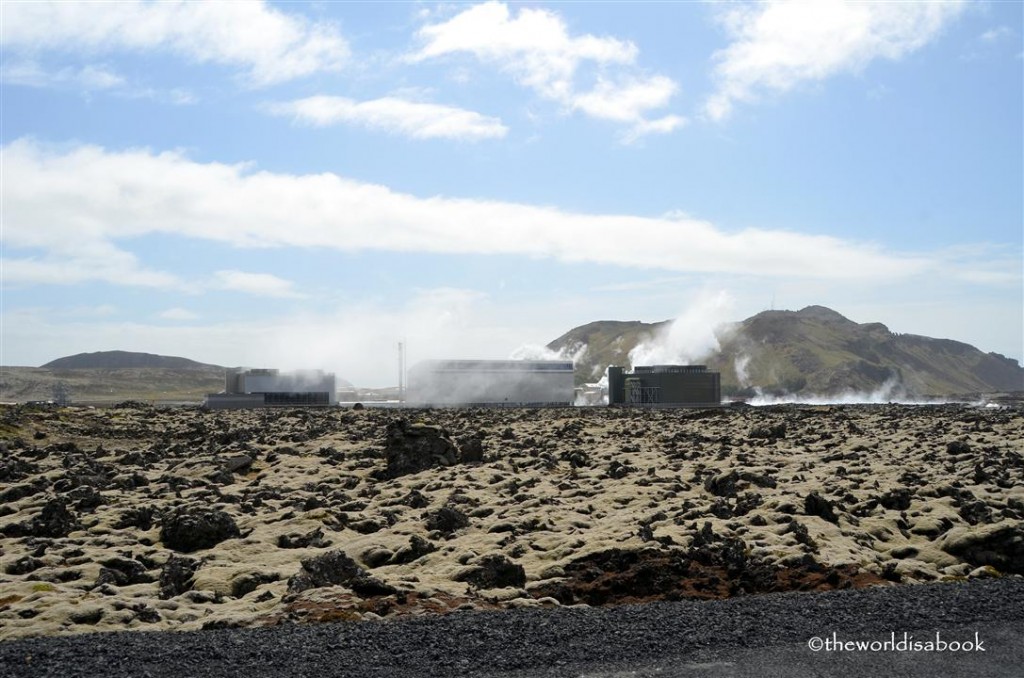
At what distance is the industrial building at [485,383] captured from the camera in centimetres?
14212

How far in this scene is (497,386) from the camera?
142 m

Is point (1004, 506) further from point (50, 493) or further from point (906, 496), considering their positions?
point (50, 493)

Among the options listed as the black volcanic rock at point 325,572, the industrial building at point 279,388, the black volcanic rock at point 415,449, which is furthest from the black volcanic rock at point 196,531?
the industrial building at point 279,388

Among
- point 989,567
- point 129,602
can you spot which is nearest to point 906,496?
point 989,567

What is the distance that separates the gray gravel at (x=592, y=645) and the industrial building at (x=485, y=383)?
417 ft

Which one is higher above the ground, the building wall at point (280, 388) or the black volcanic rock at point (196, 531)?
the building wall at point (280, 388)

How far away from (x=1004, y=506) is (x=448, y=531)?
13.0 m

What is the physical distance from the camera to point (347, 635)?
11.8 metres

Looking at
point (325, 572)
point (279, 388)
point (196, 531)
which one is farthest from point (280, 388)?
point (325, 572)

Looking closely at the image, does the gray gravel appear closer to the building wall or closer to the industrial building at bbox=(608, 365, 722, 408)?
the building wall

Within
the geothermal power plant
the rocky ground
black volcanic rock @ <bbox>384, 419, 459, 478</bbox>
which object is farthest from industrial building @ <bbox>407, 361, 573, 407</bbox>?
black volcanic rock @ <bbox>384, 419, 459, 478</bbox>

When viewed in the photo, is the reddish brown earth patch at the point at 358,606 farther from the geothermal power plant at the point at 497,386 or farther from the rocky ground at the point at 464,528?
the geothermal power plant at the point at 497,386

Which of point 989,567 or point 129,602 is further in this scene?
point 989,567

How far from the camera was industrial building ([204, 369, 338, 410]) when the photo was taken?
126 m
